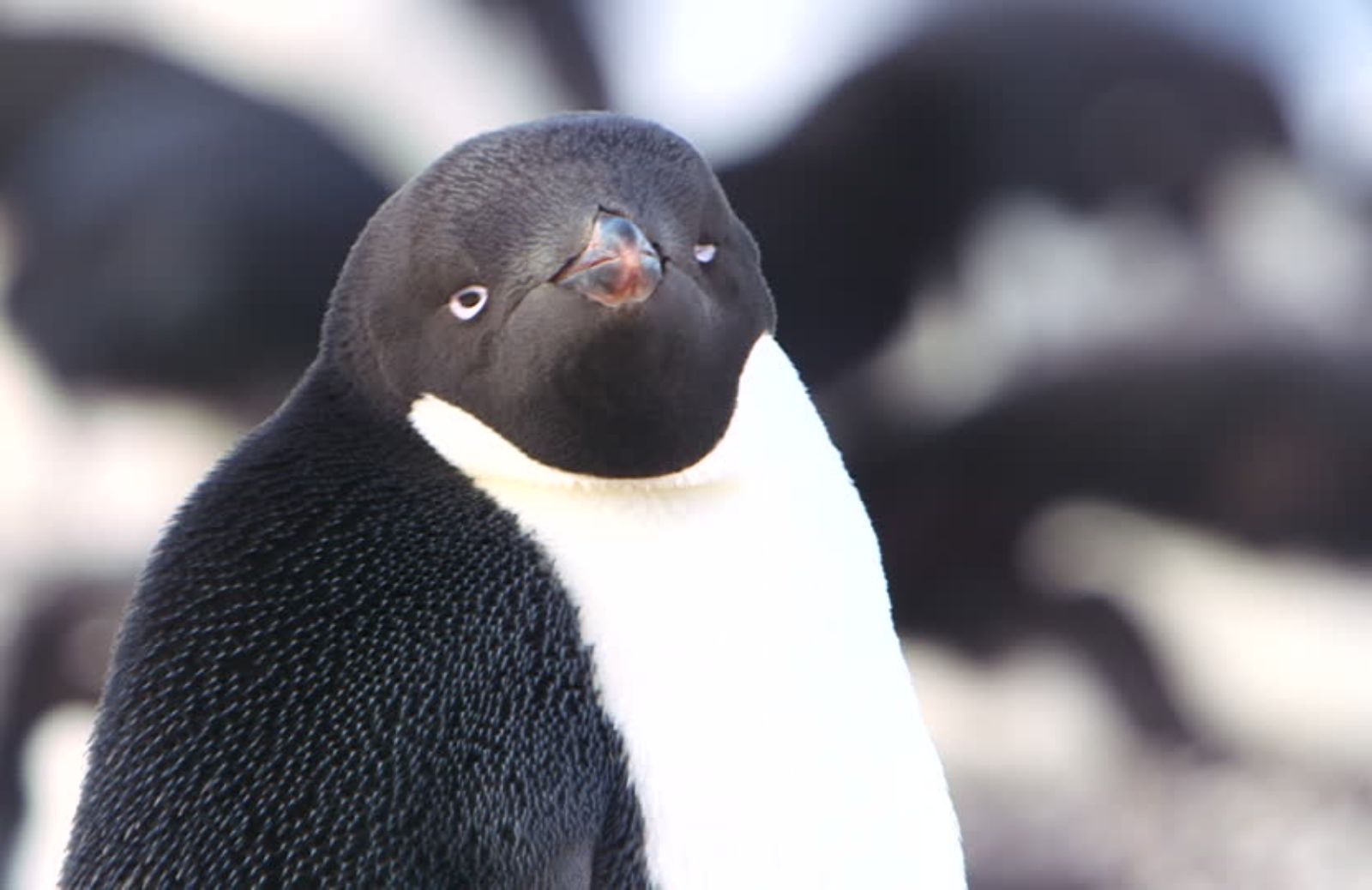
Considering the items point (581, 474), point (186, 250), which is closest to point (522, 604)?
point (581, 474)

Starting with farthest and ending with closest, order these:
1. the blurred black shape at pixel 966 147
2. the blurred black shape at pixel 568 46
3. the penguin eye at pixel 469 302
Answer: the blurred black shape at pixel 568 46 → the blurred black shape at pixel 966 147 → the penguin eye at pixel 469 302

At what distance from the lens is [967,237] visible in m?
3.05

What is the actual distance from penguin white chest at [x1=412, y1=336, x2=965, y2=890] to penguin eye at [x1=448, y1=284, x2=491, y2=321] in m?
0.05

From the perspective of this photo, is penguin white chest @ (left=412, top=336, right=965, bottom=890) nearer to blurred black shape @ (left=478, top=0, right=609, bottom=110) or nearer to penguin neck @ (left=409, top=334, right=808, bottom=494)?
penguin neck @ (left=409, top=334, right=808, bottom=494)

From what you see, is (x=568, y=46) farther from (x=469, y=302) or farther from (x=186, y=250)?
(x=469, y=302)

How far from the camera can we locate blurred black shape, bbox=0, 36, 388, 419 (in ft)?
9.28

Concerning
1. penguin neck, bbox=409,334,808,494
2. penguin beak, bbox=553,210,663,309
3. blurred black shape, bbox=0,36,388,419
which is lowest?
blurred black shape, bbox=0,36,388,419

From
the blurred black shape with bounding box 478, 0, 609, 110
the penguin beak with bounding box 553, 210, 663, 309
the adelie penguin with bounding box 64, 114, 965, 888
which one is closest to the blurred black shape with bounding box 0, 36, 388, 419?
the blurred black shape with bounding box 478, 0, 609, 110

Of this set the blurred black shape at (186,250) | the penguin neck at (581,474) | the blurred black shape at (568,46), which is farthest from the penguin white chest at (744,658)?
the blurred black shape at (568,46)

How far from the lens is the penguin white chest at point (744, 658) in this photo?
997 mm

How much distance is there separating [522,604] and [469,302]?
0.15m

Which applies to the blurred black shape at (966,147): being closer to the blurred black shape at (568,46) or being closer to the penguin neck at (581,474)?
the blurred black shape at (568,46)

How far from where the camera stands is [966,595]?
2.96 metres

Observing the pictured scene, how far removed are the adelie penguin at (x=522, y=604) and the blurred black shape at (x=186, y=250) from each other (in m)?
1.78
